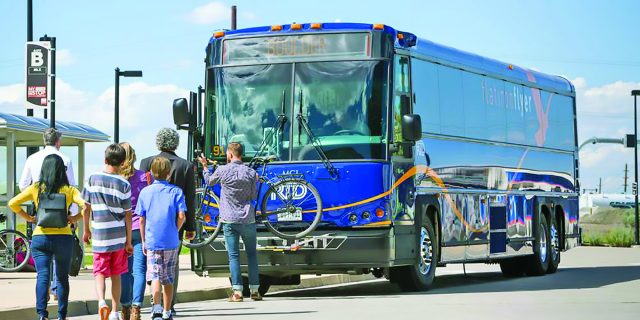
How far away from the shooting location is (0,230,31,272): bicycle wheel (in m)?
23.1

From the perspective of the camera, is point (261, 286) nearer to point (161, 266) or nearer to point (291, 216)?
point (291, 216)

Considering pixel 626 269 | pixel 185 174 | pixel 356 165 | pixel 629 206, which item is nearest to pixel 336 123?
pixel 356 165

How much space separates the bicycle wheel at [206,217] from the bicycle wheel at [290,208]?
673mm

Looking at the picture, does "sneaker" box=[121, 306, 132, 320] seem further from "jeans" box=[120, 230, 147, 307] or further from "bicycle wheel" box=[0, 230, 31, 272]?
"bicycle wheel" box=[0, 230, 31, 272]

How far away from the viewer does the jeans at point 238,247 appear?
54.4 feet

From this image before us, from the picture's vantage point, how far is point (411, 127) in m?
17.2

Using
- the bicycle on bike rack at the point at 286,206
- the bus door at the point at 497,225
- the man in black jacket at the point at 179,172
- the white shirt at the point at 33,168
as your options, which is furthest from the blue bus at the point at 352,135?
the white shirt at the point at 33,168

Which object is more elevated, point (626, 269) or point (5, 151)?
point (5, 151)

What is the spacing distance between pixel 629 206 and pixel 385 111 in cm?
13432

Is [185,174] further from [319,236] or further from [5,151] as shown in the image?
[5,151]

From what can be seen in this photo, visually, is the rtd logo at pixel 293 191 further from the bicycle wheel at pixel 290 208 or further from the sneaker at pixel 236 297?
the sneaker at pixel 236 297

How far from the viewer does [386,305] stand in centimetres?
1605

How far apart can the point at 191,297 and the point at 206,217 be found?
1.15m

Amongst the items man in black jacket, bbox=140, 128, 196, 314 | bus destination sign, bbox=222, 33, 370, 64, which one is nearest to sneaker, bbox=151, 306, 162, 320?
man in black jacket, bbox=140, 128, 196, 314
